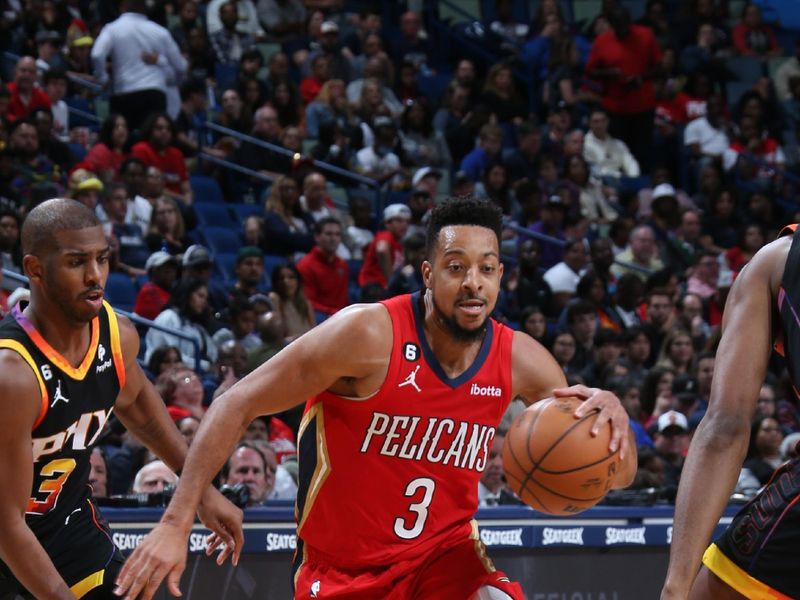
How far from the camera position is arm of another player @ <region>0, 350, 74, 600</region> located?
4199mm

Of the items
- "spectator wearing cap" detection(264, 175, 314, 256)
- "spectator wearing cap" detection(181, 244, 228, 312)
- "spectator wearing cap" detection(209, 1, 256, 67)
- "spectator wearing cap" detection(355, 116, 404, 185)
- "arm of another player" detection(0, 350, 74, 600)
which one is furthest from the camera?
"spectator wearing cap" detection(209, 1, 256, 67)

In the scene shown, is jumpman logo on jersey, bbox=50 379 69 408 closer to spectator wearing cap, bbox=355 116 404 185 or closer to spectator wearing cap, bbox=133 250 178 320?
spectator wearing cap, bbox=133 250 178 320

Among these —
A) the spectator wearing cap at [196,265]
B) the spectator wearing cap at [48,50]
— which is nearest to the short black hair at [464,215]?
the spectator wearing cap at [196,265]

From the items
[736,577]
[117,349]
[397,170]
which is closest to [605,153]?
[397,170]

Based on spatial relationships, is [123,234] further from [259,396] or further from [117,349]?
[259,396]

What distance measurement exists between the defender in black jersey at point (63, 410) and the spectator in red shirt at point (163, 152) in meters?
7.52

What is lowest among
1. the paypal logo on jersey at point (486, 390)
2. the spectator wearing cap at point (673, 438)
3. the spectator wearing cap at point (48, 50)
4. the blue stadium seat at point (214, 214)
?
the spectator wearing cap at point (673, 438)

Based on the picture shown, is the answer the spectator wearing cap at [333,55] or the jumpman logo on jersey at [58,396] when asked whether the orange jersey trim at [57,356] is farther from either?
the spectator wearing cap at [333,55]

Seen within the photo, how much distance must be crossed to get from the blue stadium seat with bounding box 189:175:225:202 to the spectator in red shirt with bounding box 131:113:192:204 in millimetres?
668

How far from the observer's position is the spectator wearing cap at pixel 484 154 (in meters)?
14.5

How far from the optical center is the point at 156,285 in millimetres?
10719

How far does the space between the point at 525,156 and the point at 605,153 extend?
137 cm

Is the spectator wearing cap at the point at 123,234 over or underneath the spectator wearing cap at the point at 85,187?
underneath

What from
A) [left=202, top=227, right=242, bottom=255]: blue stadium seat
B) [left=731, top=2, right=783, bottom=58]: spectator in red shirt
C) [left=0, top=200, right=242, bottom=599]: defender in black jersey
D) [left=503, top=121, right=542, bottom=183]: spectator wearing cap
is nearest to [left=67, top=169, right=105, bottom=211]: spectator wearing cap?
[left=202, top=227, right=242, bottom=255]: blue stadium seat
